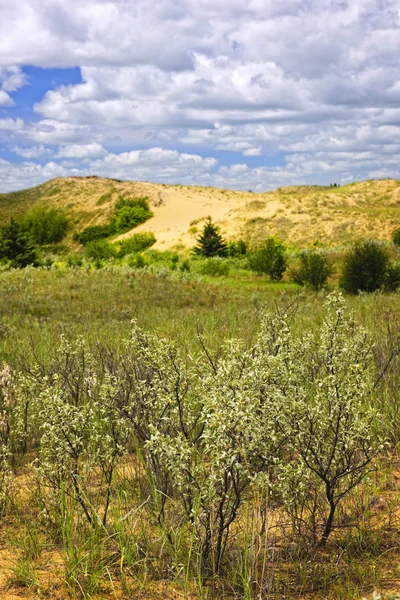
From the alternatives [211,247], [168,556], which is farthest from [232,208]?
[168,556]

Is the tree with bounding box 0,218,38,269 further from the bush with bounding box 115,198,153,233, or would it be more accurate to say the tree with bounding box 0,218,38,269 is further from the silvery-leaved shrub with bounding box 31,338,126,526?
the silvery-leaved shrub with bounding box 31,338,126,526

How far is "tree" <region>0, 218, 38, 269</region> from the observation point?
33.3 metres

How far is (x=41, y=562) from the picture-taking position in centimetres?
360

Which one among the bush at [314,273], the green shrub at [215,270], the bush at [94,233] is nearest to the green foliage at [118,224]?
the bush at [94,233]

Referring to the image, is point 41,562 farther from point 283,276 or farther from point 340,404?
point 283,276

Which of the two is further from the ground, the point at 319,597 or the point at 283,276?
the point at 283,276

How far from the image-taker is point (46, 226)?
5659 centimetres

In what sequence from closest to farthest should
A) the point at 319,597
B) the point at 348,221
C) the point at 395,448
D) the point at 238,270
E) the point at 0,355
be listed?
the point at 319,597 → the point at 395,448 → the point at 0,355 → the point at 238,270 → the point at 348,221

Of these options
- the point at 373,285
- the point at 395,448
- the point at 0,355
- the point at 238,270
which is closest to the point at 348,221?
the point at 238,270

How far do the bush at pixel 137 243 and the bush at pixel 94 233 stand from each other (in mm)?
7427

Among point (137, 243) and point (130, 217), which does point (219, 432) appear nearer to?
point (137, 243)

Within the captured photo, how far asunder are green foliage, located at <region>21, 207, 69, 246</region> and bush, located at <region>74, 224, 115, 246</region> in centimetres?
246

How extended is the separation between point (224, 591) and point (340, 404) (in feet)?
4.03

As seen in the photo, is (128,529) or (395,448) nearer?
(128,529)
